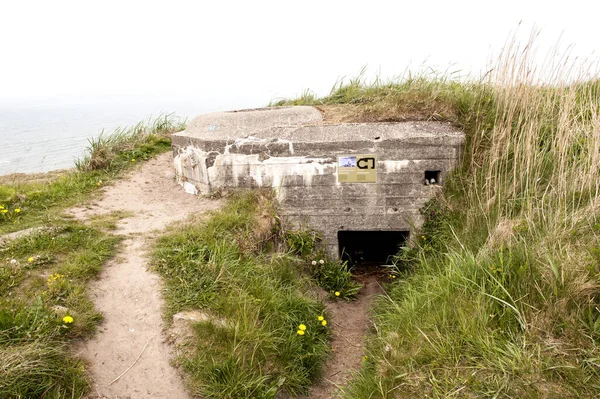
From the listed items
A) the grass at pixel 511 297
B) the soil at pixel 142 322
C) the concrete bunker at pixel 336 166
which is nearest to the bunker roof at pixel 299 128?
the concrete bunker at pixel 336 166

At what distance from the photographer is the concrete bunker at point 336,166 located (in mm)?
5234

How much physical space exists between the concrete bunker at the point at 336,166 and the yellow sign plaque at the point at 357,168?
0.01 m

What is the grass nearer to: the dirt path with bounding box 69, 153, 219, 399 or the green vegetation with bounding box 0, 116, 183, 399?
the dirt path with bounding box 69, 153, 219, 399

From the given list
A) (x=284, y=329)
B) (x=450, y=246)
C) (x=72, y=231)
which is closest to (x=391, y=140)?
(x=450, y=246)

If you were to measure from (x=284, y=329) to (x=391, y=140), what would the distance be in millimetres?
2772

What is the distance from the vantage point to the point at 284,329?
144 inches

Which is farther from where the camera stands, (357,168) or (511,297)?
(357,168)

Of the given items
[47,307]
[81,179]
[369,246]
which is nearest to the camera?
[47,307]

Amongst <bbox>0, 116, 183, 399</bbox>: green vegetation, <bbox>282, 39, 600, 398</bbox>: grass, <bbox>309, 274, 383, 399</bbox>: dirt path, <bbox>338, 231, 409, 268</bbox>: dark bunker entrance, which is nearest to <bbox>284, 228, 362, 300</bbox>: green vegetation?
<bbox>309, 274, 383, 399</bbox>: dirt path

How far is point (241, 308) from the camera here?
11.2 feet

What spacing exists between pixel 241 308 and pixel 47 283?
1653mm

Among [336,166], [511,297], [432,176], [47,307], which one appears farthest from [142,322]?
[432,176]

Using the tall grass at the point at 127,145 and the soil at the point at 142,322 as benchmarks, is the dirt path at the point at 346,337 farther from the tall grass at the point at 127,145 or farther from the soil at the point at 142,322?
the tall grass at the point at 127,145

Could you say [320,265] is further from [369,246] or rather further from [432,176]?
[432,176]
